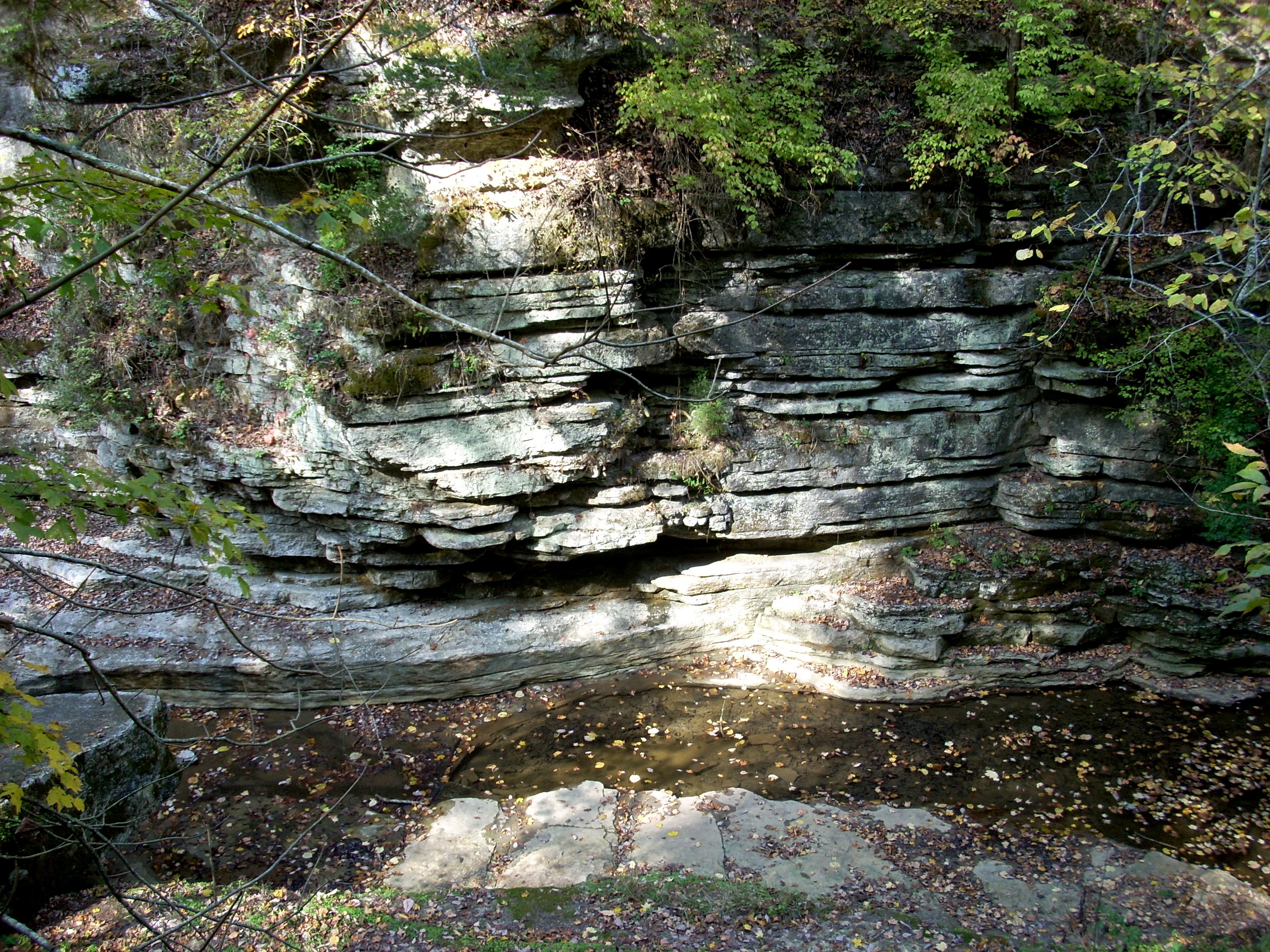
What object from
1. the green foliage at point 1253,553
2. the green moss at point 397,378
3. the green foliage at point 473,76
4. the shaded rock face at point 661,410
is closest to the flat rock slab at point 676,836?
the shaded rock face at point 661,410

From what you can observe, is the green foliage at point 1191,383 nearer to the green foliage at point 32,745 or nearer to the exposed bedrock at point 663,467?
the exposed bedrock at point 663,467

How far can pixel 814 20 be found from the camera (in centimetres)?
862

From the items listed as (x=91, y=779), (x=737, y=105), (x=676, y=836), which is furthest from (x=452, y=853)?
(x=737, y=105)

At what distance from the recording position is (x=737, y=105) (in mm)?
7832

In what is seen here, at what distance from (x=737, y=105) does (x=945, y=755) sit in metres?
6.72

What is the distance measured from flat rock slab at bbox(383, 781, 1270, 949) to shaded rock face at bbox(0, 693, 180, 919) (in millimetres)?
1979

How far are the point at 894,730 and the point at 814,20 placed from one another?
7.80m

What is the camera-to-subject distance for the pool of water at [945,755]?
6.12 meters

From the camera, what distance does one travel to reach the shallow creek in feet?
19.6

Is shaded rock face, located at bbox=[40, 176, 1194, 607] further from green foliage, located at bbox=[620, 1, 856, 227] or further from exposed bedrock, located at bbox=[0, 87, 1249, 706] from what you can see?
green foliage, located at bbox=[620, 1, 856, 227]

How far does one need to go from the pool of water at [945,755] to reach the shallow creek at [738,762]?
0.02 m

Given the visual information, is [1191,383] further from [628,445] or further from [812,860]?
[812,860]

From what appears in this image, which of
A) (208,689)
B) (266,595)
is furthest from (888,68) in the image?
(208,689)

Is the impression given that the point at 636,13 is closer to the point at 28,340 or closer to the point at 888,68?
the point at 888,68
